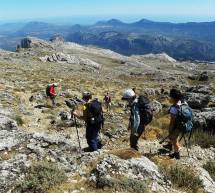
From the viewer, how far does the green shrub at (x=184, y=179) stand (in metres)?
10.5

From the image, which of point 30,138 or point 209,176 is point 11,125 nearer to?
point 30,138

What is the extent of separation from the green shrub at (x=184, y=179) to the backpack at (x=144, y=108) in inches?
101

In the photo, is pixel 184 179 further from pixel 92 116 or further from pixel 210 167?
pixel 92 116

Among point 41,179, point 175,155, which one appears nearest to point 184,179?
point 175,155

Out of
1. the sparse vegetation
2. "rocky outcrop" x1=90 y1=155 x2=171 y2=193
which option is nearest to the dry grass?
"rocky outcrop" x1=90 y1=155 x2=171 y2=193

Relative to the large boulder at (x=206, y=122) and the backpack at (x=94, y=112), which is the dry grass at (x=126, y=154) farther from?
the large boulder at (x=206, y=122)

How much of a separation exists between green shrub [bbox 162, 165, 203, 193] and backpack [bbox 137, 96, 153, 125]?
2.56m

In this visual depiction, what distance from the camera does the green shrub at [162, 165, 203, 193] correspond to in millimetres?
10539

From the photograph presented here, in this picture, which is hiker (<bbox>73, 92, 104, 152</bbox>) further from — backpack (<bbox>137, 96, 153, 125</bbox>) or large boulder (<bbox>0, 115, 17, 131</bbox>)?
large boulder (<bbox>0, 115, 17, 131</bbox>)

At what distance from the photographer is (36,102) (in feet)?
101

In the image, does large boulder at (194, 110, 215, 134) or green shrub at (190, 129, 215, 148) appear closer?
green shrub at (190, 129, 215, 148)

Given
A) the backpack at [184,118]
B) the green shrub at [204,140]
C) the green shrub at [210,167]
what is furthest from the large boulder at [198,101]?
the backpack at [184,118]

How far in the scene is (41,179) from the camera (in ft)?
32.1

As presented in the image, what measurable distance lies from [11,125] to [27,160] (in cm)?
717
